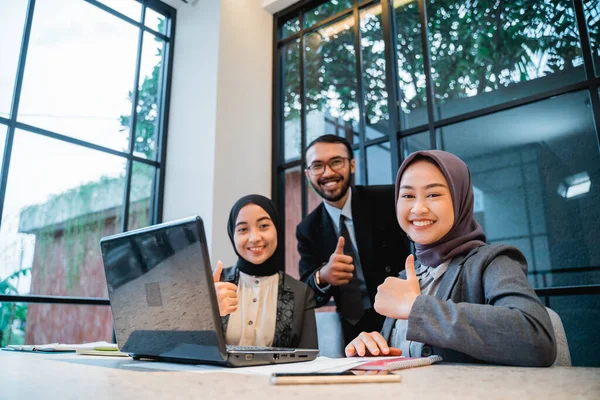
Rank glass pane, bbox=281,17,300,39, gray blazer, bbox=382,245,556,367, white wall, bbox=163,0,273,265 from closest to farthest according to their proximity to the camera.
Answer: gray blazer, bbox=382,245,556,367 → white wall, bbox=163,0,273,265 → glass pane, bbox=281,17,300,39

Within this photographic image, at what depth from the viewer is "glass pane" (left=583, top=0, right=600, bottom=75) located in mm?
2418

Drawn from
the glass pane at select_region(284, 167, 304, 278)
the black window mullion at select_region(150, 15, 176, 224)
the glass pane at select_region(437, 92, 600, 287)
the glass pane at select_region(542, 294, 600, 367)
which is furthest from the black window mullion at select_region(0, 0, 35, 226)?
the glass pane at select_region(542, 294, 600, 367)

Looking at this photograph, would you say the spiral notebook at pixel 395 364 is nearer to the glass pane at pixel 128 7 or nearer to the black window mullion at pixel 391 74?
the black window mullion at pixel 391 74

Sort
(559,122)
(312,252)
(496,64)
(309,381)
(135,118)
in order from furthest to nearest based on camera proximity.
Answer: (135,118)
(496,64)
(559,122)
(312,252)
(309,381)

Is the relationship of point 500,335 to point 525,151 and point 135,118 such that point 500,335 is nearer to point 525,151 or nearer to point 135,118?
point 525,151

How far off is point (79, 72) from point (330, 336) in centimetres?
264

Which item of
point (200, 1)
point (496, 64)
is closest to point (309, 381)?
point (496, 64)

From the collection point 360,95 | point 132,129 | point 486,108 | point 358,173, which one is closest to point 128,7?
point 132,129

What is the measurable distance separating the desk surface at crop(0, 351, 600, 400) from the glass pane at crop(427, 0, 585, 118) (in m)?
2.25

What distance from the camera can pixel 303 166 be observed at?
3568 millimetres

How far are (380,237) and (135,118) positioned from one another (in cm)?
229

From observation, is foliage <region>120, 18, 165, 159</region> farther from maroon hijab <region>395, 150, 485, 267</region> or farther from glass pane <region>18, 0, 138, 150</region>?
maroon hijab <region>395, 150, 485, 267</region>

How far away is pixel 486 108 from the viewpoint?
2.74 m

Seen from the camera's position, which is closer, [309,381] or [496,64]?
[309,381]
